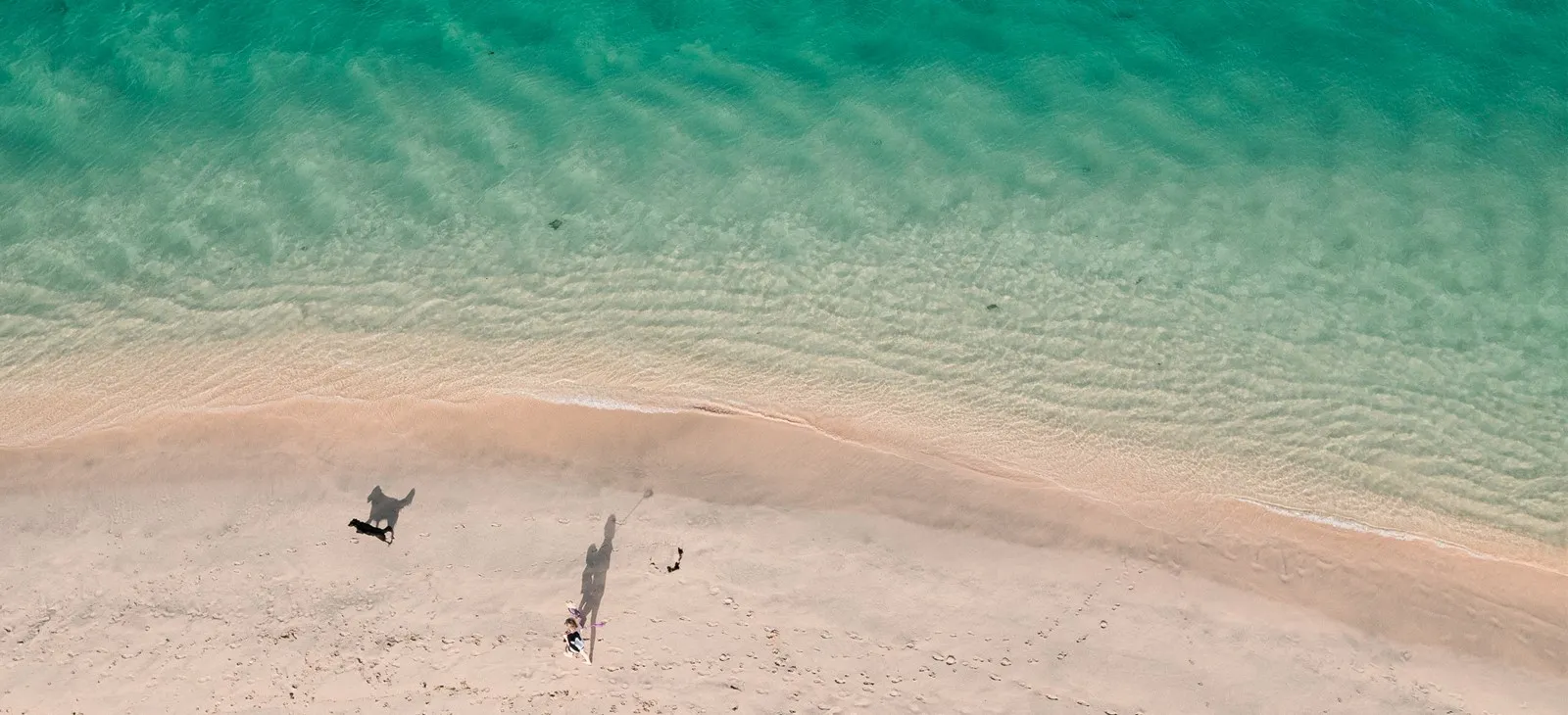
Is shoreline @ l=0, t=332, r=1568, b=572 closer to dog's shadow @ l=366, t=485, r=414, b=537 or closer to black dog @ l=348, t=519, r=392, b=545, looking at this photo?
dog's shadow @ l=366, t=485, r=414, b=537

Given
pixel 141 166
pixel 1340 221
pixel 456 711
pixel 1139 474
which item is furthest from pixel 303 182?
pixel 1340 221

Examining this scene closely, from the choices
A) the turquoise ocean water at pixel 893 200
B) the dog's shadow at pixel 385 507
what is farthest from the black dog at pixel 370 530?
the turquoise ocean water at pixel 893 200

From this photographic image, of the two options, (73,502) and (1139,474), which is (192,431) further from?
(1139,474)

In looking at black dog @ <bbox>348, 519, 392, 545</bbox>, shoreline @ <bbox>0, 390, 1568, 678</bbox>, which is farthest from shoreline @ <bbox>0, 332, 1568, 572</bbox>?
black dog @ <bbox>348, 519, 392, 545</bbox>

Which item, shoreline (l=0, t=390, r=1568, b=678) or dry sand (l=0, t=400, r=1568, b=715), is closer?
dry sand (l=0, t=400, r=1568, b=715)

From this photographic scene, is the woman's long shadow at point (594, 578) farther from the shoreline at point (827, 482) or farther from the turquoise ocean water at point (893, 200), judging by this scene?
the turquoise ocean water at point (893, 200)

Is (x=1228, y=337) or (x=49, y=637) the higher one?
(x=1228, y=337)
